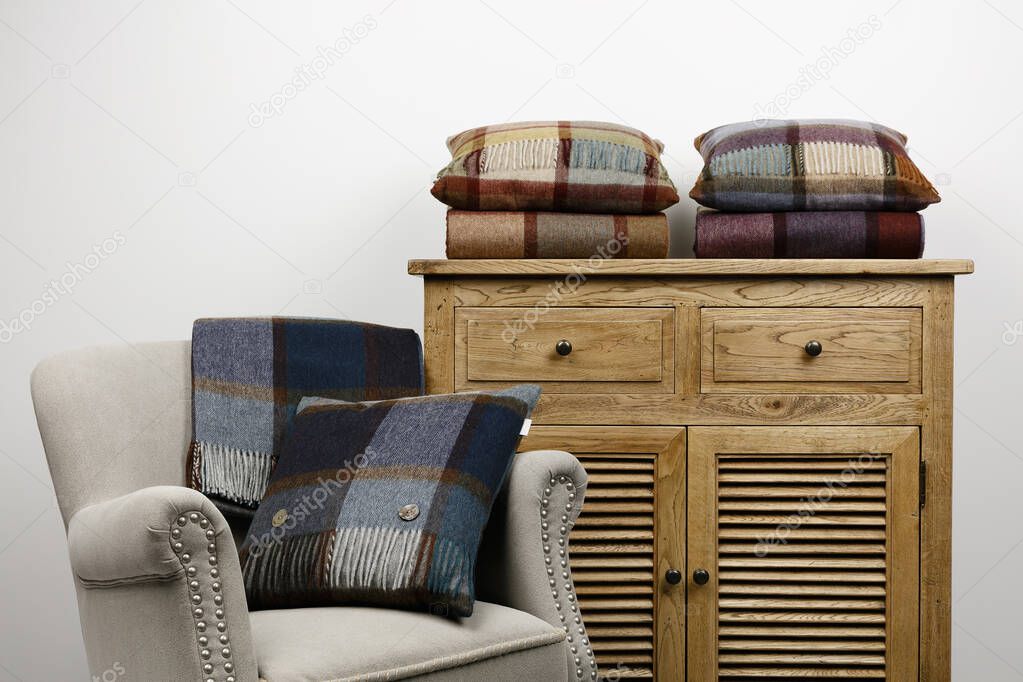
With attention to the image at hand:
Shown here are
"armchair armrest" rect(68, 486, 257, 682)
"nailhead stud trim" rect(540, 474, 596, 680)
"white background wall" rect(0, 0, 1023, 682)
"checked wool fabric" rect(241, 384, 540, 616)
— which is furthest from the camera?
"white background wall" rect(0, 0, 1023, 682)

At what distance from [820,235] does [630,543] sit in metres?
0.72

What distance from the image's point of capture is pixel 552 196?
191cm

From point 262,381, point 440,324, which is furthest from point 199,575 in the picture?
point 440,324

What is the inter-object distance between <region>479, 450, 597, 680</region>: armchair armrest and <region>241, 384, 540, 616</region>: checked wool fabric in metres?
0.05

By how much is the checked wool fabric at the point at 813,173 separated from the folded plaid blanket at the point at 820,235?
2cm

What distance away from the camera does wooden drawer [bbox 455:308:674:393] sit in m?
1.88

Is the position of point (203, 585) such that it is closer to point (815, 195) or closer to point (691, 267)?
point (691, 267)

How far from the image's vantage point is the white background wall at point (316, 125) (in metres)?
2.38

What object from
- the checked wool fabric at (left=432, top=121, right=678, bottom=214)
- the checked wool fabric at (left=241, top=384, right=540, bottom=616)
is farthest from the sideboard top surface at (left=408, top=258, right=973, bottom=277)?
the checked wool fabric at (left=241, top=384, right=540, bottom=616)

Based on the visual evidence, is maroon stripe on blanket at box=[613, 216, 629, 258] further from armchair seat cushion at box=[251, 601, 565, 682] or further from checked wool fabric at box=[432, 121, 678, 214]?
armchair seat cushion at box=[251, 601, 565, 682]

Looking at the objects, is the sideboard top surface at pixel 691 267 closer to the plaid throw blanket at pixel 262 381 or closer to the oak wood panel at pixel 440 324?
the oak wood panel at pixel 440 324

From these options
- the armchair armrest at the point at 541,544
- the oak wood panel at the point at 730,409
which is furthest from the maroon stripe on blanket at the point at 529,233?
the armchair armrest at the point at 541,544

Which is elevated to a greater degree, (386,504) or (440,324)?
(440,324)

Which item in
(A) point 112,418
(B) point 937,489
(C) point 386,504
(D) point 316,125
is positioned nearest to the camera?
(C) point 386,504
